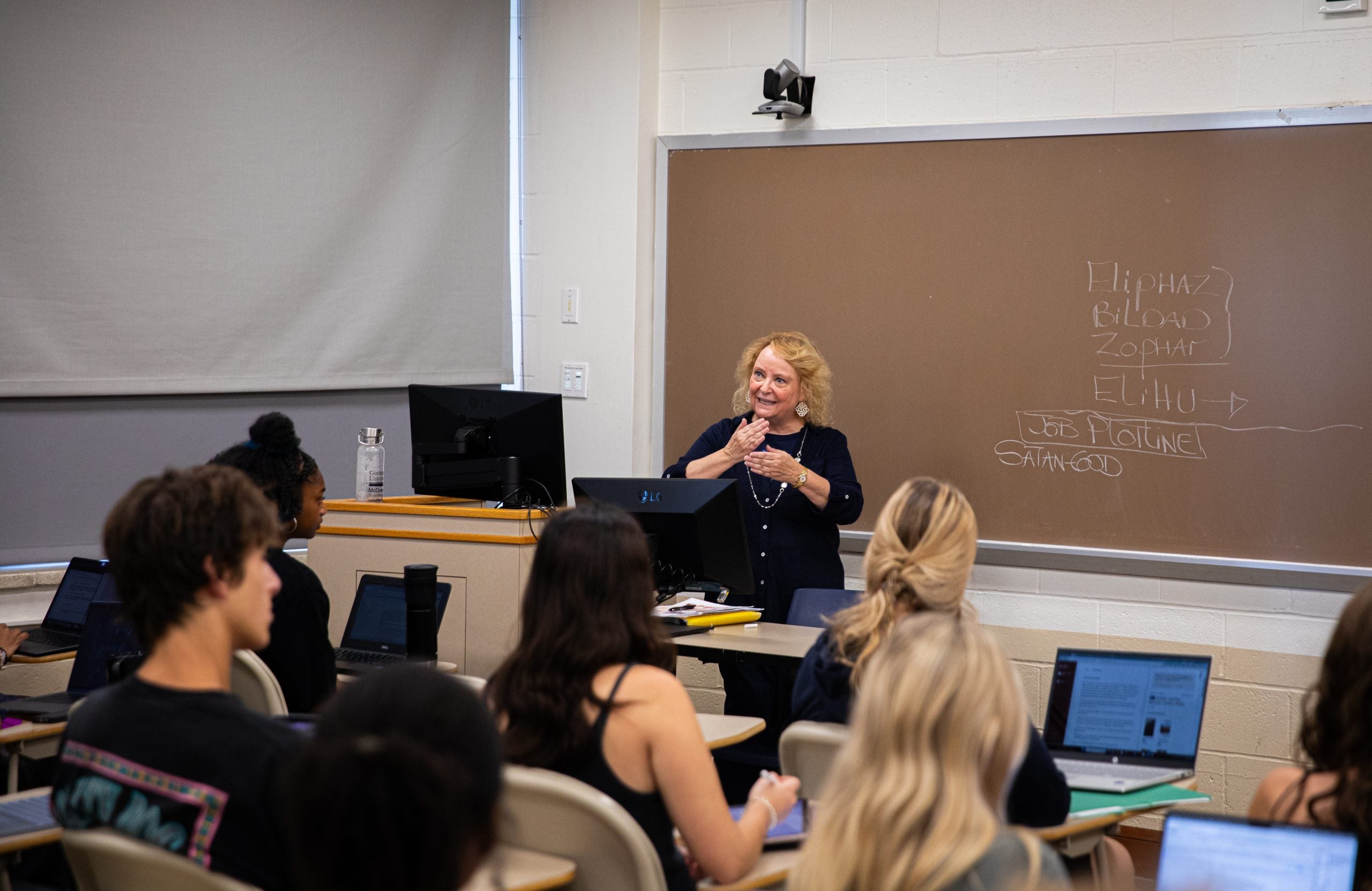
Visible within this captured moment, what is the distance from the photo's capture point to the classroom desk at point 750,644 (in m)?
2.79

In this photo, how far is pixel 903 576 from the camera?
80.8 inches

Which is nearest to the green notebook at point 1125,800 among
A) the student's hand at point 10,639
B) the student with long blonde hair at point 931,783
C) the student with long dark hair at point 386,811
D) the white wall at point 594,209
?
the student with long blonde hair at point 931,783

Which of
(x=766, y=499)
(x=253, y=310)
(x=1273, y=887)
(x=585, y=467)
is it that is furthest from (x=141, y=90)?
(x=1273, y=887)

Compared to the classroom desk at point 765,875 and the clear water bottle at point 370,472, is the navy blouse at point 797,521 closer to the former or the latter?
the clear water bottle at point 370,472

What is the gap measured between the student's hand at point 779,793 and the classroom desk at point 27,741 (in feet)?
3.98

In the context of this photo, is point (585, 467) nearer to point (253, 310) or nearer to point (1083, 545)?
point (253, 310)

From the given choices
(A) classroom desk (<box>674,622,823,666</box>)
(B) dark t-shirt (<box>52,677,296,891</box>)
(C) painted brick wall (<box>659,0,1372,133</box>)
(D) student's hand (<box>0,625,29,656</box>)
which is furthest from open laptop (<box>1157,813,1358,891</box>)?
(C) painted brick wall (<box>659,0,1372,133</box>)

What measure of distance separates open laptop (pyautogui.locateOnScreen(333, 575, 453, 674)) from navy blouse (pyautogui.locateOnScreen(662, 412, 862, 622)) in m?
1.01

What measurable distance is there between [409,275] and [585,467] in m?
0.95

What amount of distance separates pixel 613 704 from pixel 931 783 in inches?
26.0

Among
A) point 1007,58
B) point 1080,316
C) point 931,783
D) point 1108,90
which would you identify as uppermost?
point 1007,58

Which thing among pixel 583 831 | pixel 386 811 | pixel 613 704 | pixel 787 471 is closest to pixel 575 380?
pixel 787 471

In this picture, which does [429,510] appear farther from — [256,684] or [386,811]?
[386,811]

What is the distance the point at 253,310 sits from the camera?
3977 millimetres
